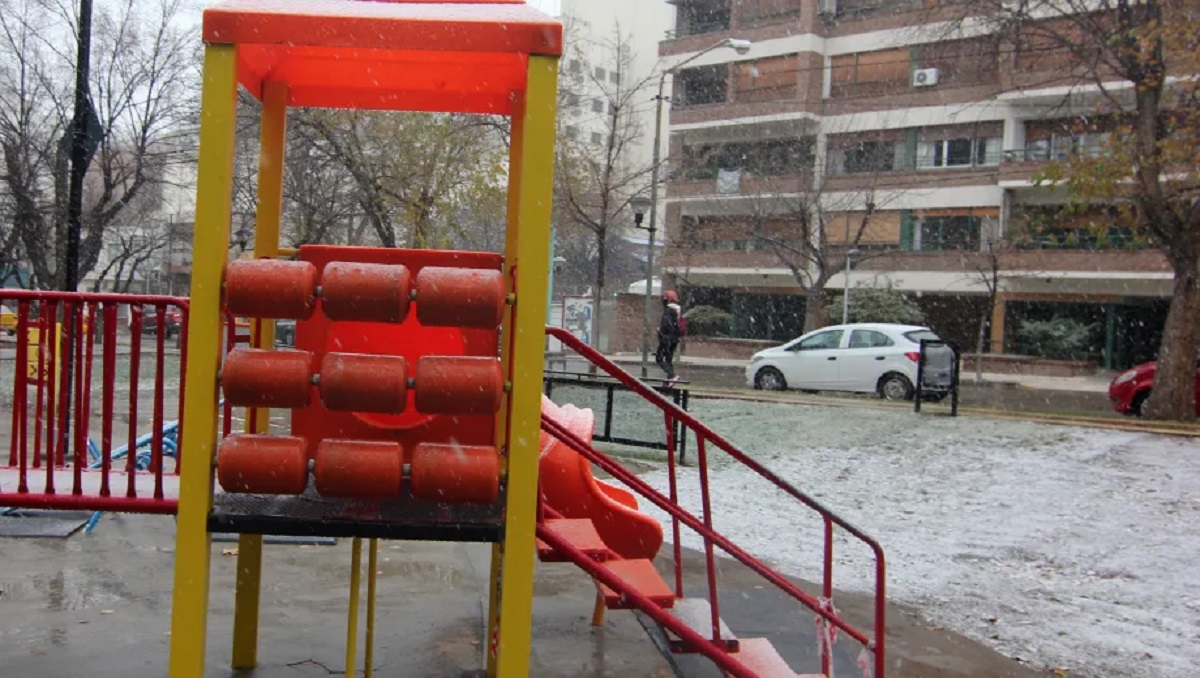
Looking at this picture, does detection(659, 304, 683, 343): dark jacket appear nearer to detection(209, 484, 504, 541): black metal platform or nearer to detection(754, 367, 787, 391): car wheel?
detection(754, 367, 787, 391): car wheel

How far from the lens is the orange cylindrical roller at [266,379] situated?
3.27 m

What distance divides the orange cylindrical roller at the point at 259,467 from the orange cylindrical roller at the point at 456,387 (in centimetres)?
48

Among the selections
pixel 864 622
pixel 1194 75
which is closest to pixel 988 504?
pixel 864 622

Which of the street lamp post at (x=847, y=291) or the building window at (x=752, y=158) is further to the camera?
the building window at (x=752, y=158)

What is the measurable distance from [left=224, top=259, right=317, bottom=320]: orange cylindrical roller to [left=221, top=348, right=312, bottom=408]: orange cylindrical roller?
141 millimetres

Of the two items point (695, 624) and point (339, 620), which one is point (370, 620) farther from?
point (695, 624)

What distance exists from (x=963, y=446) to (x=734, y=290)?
35.3 metres

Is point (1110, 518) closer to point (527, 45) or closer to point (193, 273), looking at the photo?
point (527, 45)

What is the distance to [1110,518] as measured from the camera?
29.3 ft

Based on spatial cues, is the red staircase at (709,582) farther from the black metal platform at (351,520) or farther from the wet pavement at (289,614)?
the wet pavement at (289,614)

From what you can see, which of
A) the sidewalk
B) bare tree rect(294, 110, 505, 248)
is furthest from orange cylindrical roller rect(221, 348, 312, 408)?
the sidewalk

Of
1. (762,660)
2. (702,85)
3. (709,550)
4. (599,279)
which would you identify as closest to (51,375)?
(709,550)

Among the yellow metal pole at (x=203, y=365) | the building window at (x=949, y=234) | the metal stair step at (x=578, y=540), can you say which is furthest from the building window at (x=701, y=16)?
the yellow metal pole at (x=203, y=365)

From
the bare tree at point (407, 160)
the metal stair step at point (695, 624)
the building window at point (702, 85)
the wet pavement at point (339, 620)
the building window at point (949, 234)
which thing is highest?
the building window at point (702, 85)
